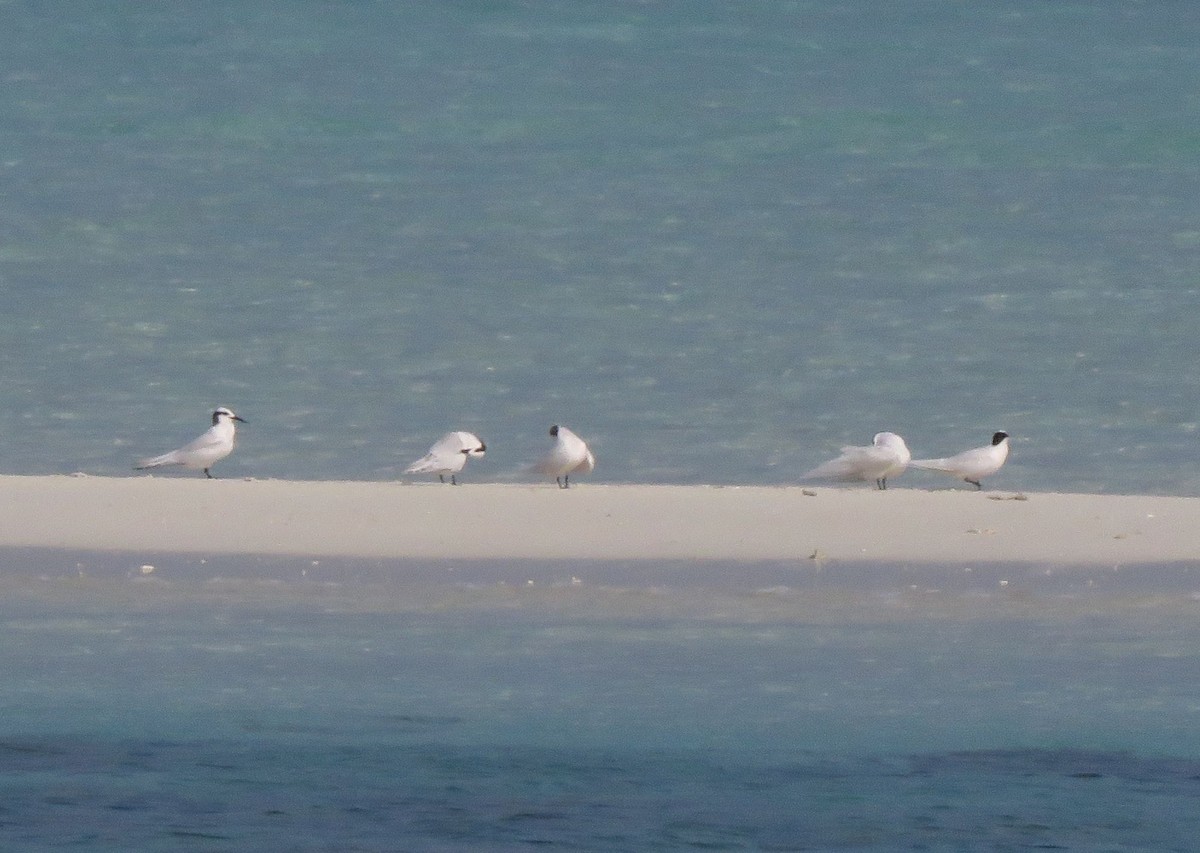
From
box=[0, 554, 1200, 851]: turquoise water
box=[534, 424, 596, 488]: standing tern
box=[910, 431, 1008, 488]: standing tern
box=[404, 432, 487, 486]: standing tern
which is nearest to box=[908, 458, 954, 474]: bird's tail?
box=[910, 431, 1008, 488]: standing tern

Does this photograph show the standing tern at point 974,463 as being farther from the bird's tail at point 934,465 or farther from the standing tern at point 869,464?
the standing tern at point 869,464

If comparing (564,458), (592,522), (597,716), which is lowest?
(597,716)

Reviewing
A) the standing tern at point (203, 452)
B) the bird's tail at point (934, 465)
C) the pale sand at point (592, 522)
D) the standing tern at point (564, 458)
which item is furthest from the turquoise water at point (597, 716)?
the standing tern at point (203, 452)

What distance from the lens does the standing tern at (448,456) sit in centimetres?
1825

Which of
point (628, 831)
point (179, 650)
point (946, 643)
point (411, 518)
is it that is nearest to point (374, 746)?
point (628, 831)

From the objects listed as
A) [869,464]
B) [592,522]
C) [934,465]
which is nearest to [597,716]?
[592,522]

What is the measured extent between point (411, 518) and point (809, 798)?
318 inches

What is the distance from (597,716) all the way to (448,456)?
9377 millimetres

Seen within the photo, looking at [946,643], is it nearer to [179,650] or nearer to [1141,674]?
[1141,674]

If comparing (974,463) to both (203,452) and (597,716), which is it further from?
(597,716)

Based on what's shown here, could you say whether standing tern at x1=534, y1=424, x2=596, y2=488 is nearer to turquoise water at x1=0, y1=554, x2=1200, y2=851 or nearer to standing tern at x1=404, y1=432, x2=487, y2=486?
standing tern at x1=404, y1=432, x2=487, y2=486

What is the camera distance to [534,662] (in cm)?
1032

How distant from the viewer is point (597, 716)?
9102 mm

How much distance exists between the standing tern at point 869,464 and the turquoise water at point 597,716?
14.6 ft
